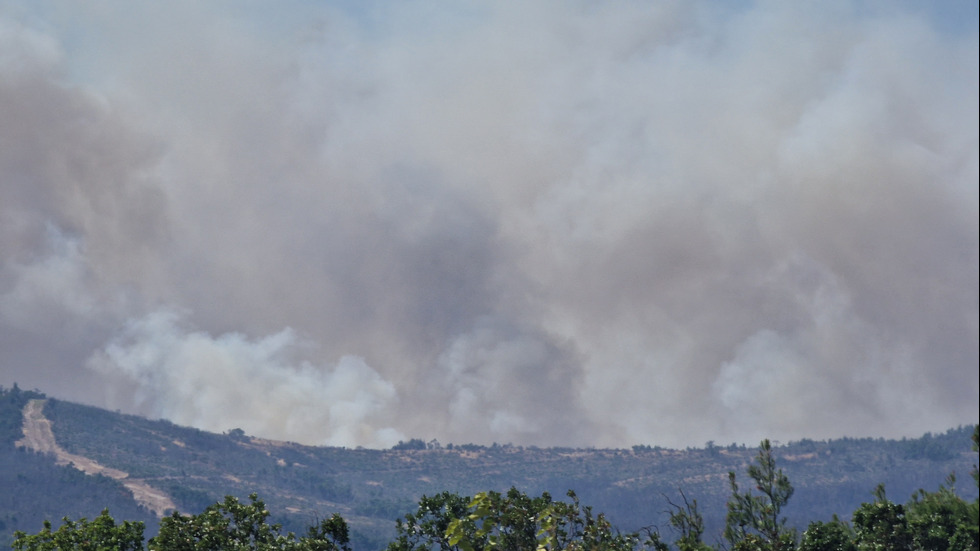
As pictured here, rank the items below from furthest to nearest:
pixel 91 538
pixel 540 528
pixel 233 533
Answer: pixel 233 533
pixel 91 538
pixel 540 528

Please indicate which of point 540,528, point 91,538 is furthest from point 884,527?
point 91,538

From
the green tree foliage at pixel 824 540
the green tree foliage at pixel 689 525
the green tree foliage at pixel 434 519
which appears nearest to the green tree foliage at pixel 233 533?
the green tree foliage at pixel 434 519

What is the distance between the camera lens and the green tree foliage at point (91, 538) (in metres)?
68.9

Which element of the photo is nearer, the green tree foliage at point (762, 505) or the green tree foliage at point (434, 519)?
the green tree foliage at point (434, 519)

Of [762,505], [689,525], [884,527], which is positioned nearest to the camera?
[689,525]

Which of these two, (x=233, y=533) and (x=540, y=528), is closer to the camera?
(x=540, y=528)

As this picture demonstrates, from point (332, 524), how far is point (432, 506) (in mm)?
10999

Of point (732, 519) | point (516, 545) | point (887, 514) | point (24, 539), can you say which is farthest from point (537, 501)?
point (24, 539)

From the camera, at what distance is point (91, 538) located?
231 feet

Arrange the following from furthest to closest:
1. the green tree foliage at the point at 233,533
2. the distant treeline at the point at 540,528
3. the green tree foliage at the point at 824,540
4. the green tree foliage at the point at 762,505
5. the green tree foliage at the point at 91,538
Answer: the green tree foliage at the point at 762,505, the green tree foliage at the point at 824,540, the green tree foliage at the point at 233,533, the green tree foliage at the point at 91,538, the distant treeline at the point at 540,528

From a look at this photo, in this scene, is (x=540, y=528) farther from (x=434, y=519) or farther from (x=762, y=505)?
(x=762, y=505)

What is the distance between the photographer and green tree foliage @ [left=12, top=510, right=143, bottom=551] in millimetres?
68875

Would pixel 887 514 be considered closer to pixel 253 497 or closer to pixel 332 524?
pixel 332 524

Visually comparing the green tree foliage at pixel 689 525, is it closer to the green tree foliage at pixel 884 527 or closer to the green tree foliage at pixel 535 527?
the green tree foliage at pixel 535 527
